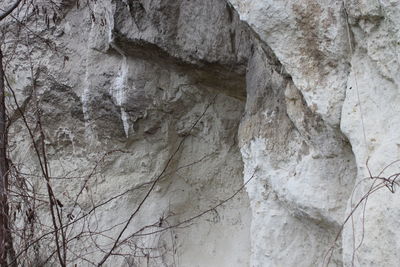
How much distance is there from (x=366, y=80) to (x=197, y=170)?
1.14 m

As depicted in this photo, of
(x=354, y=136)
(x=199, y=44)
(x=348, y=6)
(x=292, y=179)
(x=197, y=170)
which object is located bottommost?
(x=354, y=136)

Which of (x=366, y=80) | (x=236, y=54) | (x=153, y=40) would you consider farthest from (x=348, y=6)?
(x=153, y=40)

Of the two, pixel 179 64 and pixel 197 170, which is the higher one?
pixel 179 64

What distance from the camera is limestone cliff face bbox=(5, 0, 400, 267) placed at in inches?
51.3

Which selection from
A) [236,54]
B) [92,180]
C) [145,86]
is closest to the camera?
[236,54]

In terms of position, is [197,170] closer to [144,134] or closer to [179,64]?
[144,134]

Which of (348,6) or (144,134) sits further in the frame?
(144,134)

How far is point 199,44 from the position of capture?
6.83ft

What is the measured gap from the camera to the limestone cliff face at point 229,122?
1.30 m

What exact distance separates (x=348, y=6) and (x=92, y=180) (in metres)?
1.43

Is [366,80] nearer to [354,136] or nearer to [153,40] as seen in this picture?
[354,136]

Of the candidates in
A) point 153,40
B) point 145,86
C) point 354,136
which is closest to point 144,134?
point 145,86

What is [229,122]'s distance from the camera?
229 centimetres

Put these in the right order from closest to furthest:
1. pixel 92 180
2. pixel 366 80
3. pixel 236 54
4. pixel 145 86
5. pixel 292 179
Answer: pixel 366 80 < pixel 292 179 < pixel 236 54 < pixel 145 86 < pixel 92 180
